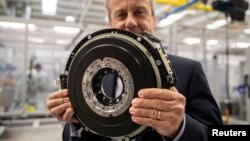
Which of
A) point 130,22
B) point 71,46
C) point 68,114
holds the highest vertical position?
point 71,46

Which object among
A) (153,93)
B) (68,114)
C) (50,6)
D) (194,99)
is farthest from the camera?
(50,6)

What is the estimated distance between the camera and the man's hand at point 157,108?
16.1 inches

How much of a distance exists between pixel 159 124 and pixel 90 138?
0.28 metres

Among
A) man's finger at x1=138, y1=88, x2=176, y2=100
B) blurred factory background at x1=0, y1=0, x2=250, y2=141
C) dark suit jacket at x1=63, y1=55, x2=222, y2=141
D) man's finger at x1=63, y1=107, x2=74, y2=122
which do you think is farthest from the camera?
blurred factory background at x1=0, y1=0, x2=250, y2=141

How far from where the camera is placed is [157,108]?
416 mm

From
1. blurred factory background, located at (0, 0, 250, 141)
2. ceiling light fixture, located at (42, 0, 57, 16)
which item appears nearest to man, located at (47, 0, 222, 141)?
blurred factory background, located at (0, 0, 250, 141)

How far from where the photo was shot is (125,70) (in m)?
0.43

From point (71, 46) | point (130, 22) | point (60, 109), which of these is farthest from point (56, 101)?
point (71, 46)

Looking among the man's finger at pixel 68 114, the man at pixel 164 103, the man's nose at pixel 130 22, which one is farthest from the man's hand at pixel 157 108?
the man's nose at pixel 130 22

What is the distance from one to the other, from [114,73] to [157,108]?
100 mm

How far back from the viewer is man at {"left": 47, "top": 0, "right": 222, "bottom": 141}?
414 mm

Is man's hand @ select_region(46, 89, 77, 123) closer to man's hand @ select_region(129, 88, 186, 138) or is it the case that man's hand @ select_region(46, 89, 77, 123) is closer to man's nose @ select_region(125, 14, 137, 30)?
man's hand @ select_region(129, 88, 186, 138)

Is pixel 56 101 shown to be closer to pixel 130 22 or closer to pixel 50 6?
pixel 130 22

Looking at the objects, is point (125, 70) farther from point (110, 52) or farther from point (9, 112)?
point (9, 112)
